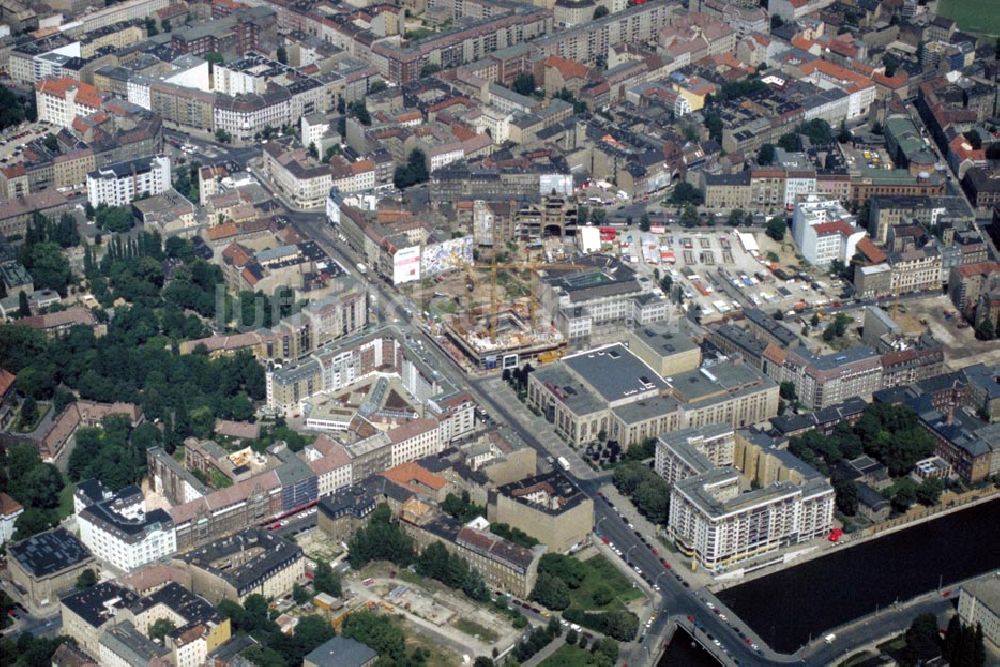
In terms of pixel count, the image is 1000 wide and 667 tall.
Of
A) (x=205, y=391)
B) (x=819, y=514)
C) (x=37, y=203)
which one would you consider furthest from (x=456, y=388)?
(x=37, y=203)

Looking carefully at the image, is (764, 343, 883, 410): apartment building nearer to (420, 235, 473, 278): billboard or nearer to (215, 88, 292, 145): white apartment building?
(420, 235, 473, 278): billboard

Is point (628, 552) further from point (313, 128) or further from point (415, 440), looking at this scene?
point (313, 128)

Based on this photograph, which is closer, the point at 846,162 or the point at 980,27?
the point at 846,162

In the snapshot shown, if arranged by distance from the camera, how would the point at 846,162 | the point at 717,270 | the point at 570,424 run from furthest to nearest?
the point at 846,162 < the point at 717,270 < the point at 570,424

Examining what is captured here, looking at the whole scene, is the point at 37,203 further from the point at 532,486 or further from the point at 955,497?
the point at 955,497

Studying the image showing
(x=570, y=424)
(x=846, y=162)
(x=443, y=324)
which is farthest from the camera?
(x=846, y=162)

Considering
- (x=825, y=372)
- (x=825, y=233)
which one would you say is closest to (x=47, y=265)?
(x=825, y=372)

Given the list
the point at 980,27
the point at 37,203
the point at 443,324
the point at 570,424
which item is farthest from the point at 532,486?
the point at 980,27
